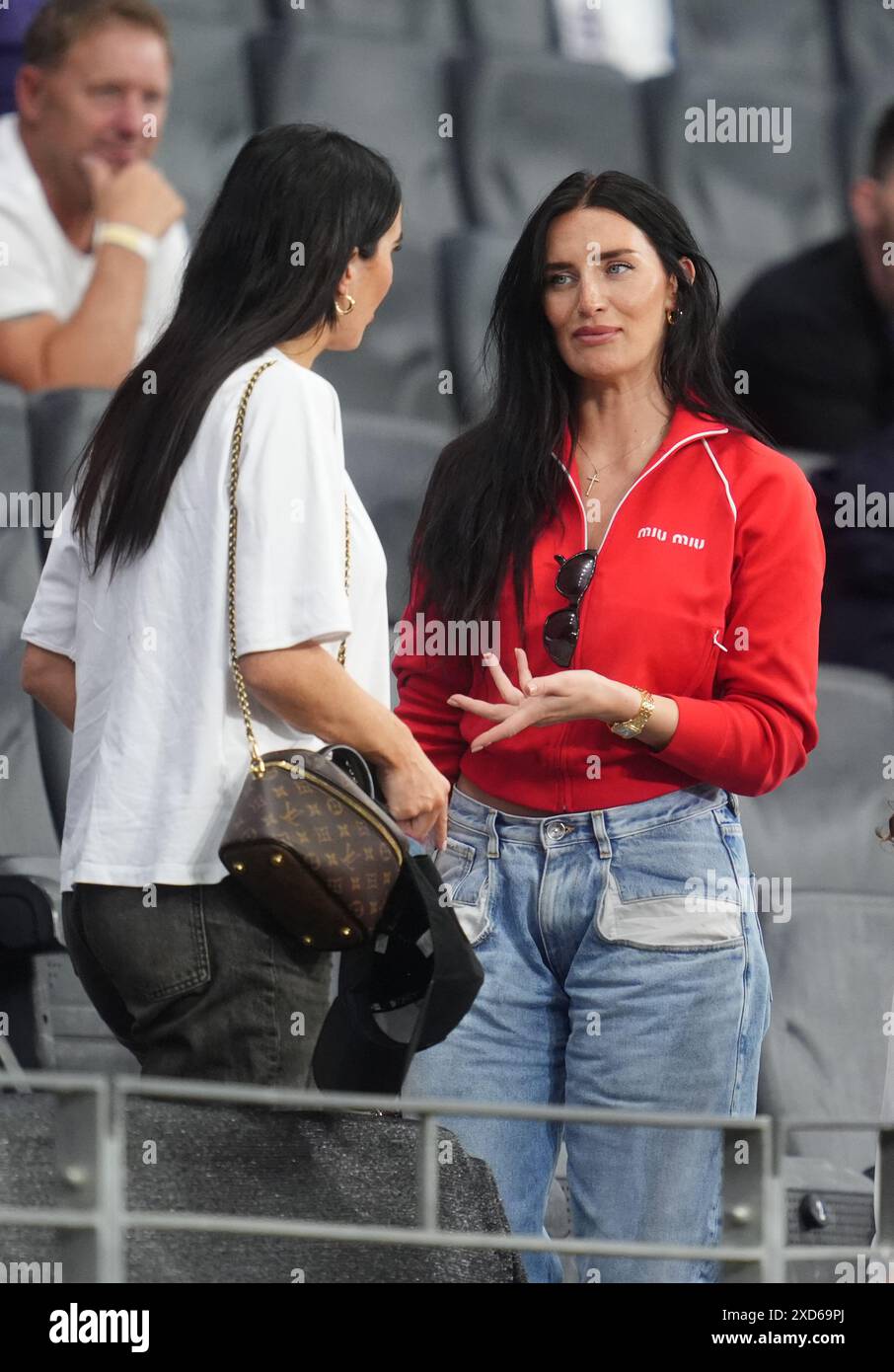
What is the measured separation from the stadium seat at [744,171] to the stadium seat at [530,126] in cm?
8

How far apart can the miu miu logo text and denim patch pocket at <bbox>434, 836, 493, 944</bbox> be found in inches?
16.1

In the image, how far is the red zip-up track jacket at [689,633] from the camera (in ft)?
7.39

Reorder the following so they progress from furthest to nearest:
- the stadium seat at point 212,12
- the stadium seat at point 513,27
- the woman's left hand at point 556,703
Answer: the stadium seat at point 513,27 < the stadium seat at point 212,12 < the woman's left hand at point 556,703

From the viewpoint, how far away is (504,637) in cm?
237

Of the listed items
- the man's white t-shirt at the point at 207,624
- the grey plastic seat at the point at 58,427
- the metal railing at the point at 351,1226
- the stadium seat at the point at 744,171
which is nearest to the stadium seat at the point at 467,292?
the stadium seat at the point at 744,171

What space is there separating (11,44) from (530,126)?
0.87m

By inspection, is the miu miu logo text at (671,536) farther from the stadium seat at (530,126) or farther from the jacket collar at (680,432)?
the stadium seat at (530,126)

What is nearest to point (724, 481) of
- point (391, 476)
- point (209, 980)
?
point (209, 980)

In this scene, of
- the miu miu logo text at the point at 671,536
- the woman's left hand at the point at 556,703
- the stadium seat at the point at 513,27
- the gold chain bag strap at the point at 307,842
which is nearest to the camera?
the gold chain bag strap at the point at 307,842

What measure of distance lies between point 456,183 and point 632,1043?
5.62 ft

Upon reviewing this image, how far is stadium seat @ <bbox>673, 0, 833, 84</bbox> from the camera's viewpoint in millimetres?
3352

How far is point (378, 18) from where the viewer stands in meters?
3.32

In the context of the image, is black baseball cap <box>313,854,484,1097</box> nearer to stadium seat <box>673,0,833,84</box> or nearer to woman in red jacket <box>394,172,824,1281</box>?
woman in red jacket <box>394,172,824,1281</box>

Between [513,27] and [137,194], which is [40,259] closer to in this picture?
[137,194]
